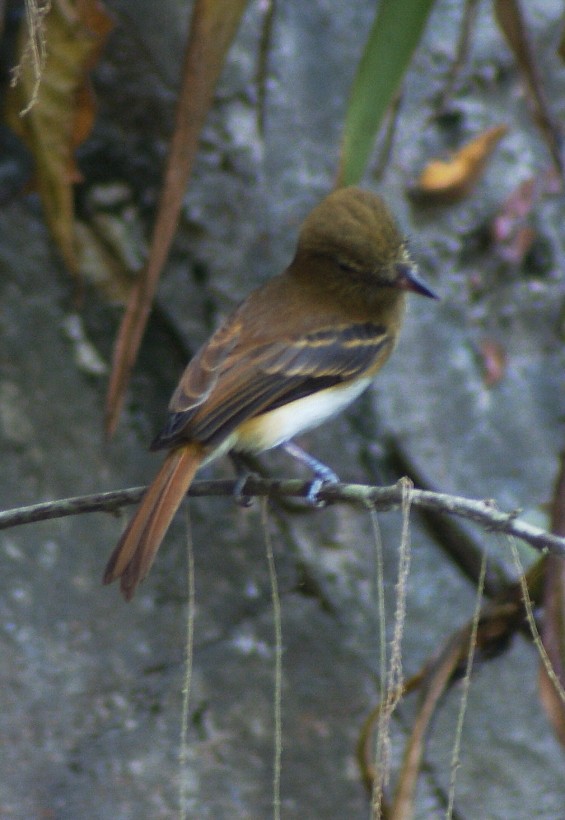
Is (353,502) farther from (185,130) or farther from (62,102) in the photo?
(62,102)

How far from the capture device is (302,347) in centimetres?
247

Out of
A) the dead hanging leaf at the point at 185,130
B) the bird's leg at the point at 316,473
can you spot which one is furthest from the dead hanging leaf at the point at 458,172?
the bird's leg at the point at 316,473

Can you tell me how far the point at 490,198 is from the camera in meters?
3.65

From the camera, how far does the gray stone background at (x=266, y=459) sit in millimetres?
2787

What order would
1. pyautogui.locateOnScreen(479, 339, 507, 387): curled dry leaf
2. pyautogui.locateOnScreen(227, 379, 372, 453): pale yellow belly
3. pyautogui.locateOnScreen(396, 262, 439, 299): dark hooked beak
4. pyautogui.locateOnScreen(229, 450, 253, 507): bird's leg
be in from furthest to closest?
pyautogui.locateOnScreen(479, 339, 507, 387): curled dry leaf
pyautogui.locateOnScreen(396, 262, 439, 299): dark hooked beak
pyautogui.locateOnScreen(227, 379, 372, 453): pale yellow belly
pyautogui.locateOnScreen(229, 450, 253, 507): bird's leg

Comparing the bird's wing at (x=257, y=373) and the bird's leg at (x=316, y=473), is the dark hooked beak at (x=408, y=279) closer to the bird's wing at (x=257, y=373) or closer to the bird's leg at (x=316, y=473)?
the bird's wing at (x=257, y=373)

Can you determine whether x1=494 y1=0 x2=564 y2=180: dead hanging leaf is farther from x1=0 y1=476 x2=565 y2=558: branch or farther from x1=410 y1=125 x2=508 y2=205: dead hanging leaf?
x1=0 y1=476 x2=565 y2=558: branch

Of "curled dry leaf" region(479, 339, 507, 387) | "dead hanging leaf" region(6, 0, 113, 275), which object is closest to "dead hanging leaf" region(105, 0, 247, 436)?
"dead hanging leaf" region(6, 0, 113, 275)

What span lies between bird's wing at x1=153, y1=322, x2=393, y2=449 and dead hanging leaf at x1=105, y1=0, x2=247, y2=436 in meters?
0.21

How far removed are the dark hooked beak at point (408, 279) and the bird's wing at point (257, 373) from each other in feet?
0.50

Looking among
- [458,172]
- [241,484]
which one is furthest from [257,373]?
[458,172]

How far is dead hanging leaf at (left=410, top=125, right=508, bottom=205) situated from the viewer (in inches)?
142

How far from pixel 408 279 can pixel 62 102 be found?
0.97m

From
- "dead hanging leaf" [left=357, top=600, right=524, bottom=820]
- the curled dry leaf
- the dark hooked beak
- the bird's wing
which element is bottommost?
"dead hanging leaf" [left=357, top=600, right=524, bottom=820]
